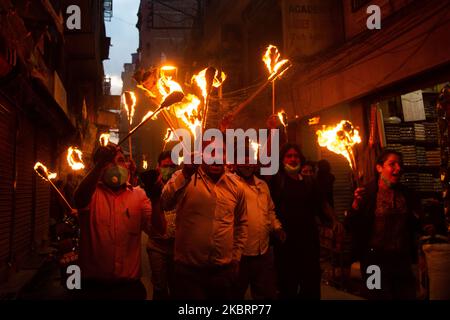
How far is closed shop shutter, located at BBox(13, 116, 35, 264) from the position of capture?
28.9 feet

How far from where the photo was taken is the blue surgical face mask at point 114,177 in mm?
3432

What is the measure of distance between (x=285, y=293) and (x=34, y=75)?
6053mm

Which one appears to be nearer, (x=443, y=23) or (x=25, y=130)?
(x=443, y=23)

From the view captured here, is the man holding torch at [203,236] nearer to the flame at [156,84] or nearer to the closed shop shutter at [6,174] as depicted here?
the flame at [156,84]

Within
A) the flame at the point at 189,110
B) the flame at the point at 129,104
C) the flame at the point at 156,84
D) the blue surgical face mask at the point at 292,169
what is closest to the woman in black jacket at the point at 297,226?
the blue surgical face mask at the point at 292,169

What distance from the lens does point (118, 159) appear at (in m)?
3.70

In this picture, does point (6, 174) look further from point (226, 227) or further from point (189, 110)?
point (226, 227)

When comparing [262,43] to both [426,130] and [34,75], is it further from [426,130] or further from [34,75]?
[34,75]

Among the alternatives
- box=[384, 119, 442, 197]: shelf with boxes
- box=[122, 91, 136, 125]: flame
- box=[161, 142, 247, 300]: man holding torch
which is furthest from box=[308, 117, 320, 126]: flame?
box=[161, 142, 247, 300]: man holding torch

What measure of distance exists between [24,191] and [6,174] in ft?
5.97

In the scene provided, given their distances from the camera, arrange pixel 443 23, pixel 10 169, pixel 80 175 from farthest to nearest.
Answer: pixel 80 175 → pixel 10 169 → pixel 443 23

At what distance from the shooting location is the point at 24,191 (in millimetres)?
9477

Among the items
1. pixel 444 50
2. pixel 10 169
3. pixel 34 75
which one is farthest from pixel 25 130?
pixel 444 50
